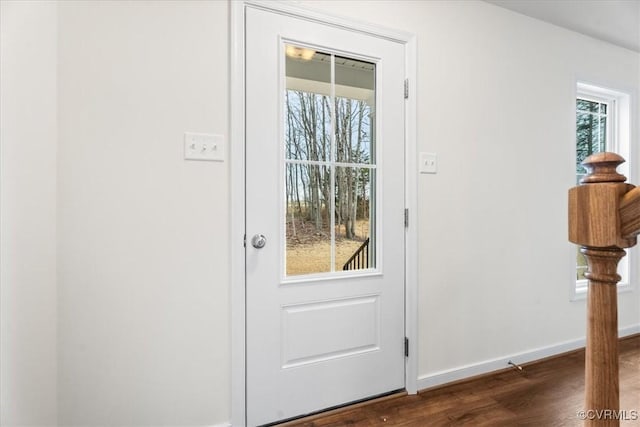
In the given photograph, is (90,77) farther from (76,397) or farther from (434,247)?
(434,247)

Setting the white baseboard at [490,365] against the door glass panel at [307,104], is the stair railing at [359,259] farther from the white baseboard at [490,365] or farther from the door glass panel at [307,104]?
the white baseboard at [490,365]

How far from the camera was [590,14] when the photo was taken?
2.35 m

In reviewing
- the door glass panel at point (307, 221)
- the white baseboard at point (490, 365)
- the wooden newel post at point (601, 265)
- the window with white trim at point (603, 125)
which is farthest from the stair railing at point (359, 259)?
the window with white trim at point (603, 125)

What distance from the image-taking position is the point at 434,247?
2037 mm

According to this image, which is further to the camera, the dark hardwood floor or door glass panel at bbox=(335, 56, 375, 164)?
door glass panel at bbox=(335, 56, 375, 164)

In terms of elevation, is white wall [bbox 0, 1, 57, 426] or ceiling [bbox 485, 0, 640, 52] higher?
ceiling [bbox 485, 0, 640, 52]

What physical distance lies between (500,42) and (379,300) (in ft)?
6.36

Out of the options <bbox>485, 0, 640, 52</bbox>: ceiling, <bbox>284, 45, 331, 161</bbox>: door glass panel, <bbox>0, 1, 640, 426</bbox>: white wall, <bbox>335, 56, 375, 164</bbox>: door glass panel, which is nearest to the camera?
<bbox>0, 1, 640, 426</bbox>: white wall

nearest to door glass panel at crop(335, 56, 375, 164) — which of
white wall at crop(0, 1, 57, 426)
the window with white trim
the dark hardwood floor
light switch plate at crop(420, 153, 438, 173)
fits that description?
light switch plate at crop(420, 153, 438, 173)

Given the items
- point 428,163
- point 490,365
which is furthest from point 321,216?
point 490,365

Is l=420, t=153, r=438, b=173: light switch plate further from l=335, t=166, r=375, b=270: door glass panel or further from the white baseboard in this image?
the white baseboard

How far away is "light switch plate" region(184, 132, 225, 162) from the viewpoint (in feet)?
4.85

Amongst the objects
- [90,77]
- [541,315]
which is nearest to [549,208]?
[541,315]

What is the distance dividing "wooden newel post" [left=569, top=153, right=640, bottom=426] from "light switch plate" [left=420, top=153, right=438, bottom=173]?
1.42m
